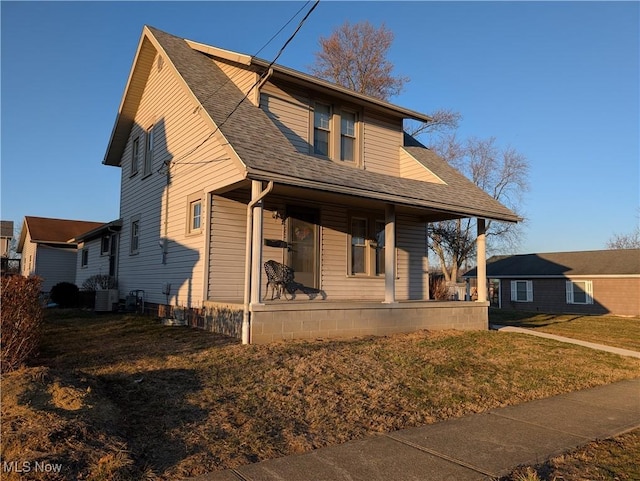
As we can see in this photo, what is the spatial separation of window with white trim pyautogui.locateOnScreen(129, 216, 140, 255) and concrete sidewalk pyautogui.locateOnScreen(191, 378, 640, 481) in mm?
12273

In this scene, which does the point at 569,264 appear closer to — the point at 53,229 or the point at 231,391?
the point at 231,391

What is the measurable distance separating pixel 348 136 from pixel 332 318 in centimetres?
594

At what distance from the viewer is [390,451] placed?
435 centimetres

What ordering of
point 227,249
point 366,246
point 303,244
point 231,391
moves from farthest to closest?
point 366,246 < point 303,244 < point 227,249 < point 231,391

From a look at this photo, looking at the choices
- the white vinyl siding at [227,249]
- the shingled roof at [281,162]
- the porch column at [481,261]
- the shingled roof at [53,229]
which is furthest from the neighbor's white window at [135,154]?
the shingled roof at [53,229]

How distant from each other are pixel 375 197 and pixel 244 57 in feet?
15.1

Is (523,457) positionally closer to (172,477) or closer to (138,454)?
(172,477)

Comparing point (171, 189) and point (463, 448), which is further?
point (171, 189)

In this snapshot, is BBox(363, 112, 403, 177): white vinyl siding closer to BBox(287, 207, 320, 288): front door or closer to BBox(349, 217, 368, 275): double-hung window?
BBox(349, 217, 368, 275): double-hung window

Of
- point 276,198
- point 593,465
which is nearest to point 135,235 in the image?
point 276,198

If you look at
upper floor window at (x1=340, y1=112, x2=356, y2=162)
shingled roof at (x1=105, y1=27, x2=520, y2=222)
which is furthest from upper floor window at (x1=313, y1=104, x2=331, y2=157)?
shingled roof at (x1=105, y1=27, x2=520, y2=222)

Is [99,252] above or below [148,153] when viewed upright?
below

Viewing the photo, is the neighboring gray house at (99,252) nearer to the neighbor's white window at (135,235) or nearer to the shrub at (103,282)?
the shrub at (103,282)

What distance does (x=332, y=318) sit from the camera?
9789mm
